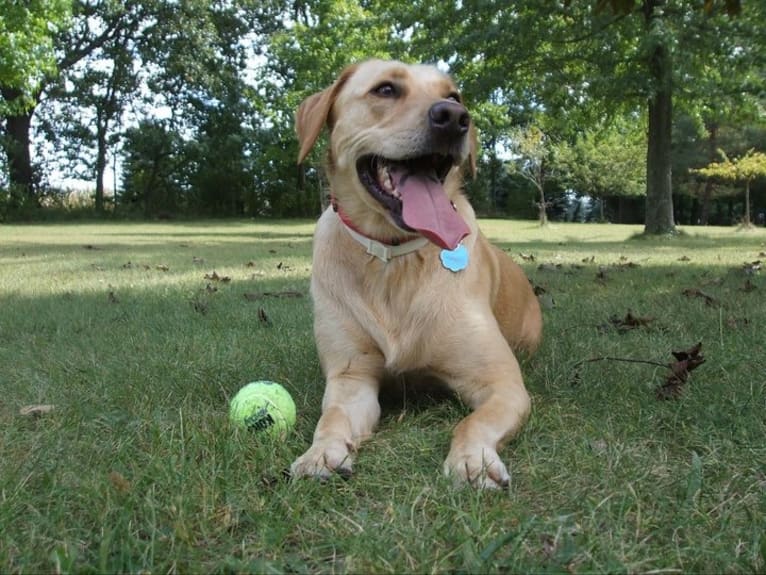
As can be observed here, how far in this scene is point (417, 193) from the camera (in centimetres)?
282

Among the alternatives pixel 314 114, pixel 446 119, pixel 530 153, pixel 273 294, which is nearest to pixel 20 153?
pixel 530 153

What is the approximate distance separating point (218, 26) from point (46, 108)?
30.6ft

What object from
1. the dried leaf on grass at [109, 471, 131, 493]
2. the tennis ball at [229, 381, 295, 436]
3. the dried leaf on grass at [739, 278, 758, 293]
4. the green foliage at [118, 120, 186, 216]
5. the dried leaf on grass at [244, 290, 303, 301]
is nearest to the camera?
the dried leaf on grass at [109, 471, 131, 493]

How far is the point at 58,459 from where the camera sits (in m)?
2.19

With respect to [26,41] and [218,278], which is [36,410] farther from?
[26,41]

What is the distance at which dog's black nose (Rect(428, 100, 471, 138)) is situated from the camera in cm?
271

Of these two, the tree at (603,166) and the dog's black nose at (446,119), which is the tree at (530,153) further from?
the dog's black nose at (446,119)

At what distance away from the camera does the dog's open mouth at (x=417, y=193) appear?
8.96 feet

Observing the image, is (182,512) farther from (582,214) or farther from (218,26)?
(582,214)

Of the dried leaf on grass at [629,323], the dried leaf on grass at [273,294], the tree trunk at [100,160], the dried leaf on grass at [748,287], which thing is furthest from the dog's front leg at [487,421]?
the tree trunk at [100,160]

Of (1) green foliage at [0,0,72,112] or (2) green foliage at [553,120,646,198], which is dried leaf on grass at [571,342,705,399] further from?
(2) green foliage at [553,120,646,198]

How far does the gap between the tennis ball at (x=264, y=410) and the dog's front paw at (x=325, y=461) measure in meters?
0.30

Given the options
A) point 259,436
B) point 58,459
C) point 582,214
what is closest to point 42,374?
point 58,459

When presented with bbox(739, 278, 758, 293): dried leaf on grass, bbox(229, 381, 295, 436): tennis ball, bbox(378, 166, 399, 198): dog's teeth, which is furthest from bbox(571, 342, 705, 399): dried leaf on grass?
bbox(739, 278, 758, 293): dried leaf on grass
